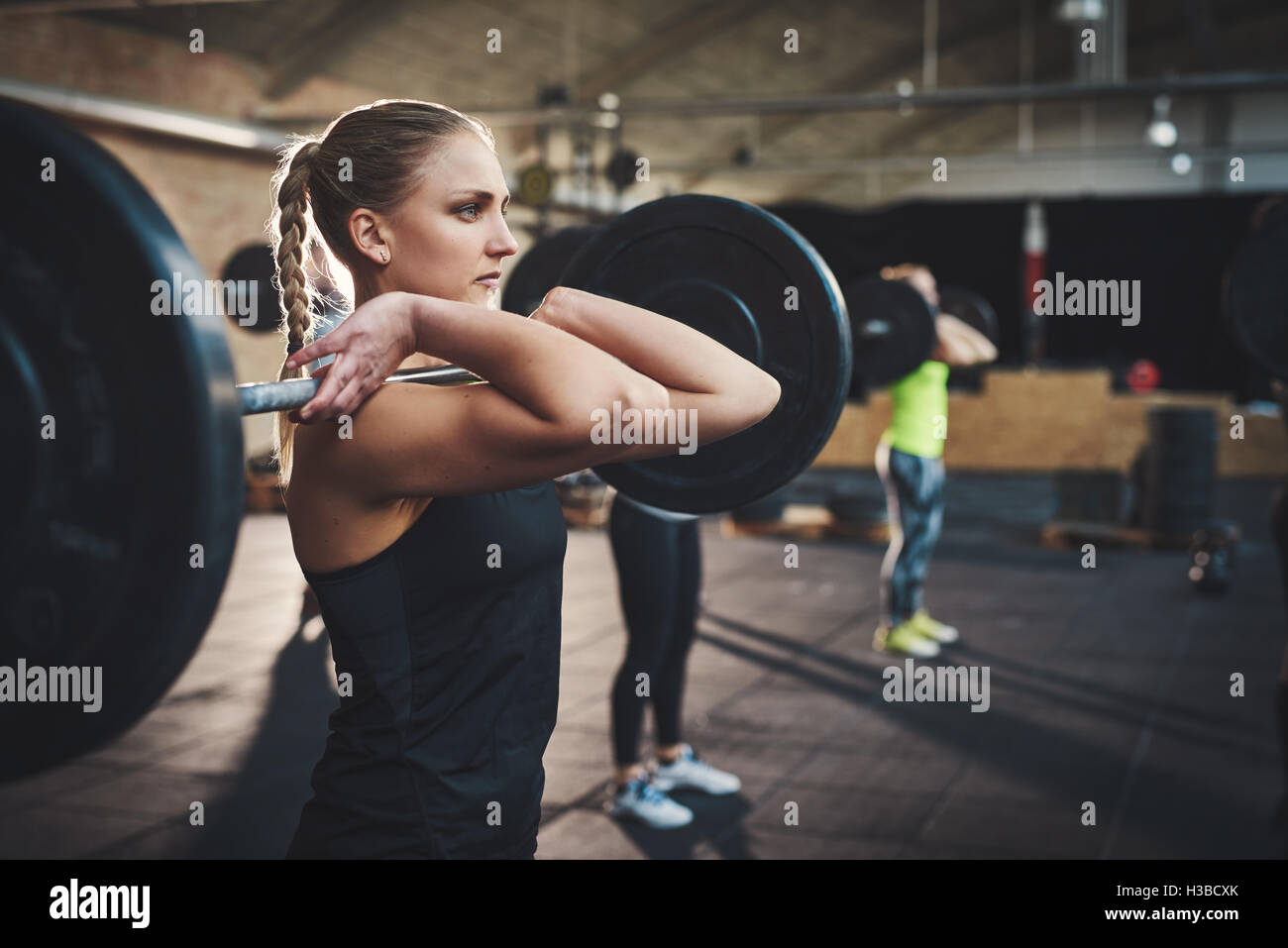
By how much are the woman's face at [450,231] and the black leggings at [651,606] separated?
6.16 ft

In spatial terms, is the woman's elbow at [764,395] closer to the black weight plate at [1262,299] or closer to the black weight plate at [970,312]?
the black weight plate at [1262,299]

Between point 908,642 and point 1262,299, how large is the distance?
2.68 metres

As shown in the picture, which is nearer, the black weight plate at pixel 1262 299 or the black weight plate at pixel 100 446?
the black weight plate at pixel 100 446

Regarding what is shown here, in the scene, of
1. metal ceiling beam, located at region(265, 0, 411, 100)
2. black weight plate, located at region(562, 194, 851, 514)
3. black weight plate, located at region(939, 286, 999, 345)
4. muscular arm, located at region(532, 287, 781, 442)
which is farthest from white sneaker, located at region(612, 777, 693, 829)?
metal ceiling beam, located at region(265, 0, 411, 100)

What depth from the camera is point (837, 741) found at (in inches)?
152

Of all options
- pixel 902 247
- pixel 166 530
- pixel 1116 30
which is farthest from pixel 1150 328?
pixel 166 530

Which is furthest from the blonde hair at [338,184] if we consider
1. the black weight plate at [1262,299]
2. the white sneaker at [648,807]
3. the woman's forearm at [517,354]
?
the white sneaker at [648,807]

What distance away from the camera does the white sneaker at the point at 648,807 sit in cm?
309

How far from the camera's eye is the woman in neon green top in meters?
4.66

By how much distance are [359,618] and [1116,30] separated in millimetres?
9012

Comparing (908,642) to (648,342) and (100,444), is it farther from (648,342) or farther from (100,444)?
(100,444)

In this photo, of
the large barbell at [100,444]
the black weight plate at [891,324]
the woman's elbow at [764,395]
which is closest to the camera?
the large barbell at [100,444]

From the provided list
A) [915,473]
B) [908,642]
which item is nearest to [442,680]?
[915,473]
